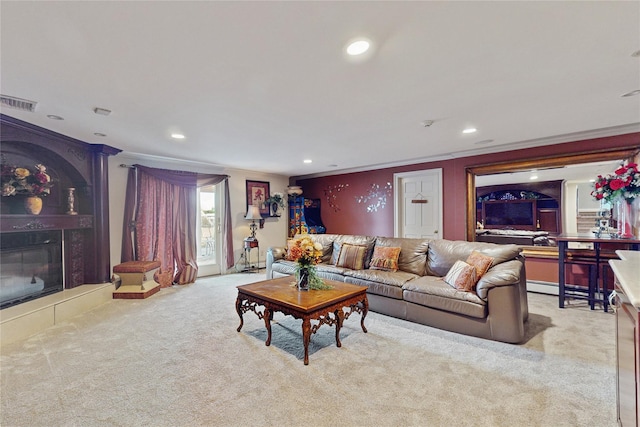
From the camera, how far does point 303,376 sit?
2.12 m

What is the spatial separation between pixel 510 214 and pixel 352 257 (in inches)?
124

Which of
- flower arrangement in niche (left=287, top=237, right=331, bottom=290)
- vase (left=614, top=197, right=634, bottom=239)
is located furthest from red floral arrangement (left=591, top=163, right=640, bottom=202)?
flower arrangement in niche (left=287, top=237, right=331, bottom=290)

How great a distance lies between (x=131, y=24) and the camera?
148 centimetres

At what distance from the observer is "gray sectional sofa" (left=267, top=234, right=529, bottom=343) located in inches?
103

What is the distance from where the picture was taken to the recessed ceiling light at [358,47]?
1655 millimetres

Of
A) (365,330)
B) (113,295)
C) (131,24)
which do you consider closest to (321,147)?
(365,330)

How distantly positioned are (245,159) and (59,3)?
12.2 ft

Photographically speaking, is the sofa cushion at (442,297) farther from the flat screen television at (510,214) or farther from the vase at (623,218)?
the flat screen television at (510,214)

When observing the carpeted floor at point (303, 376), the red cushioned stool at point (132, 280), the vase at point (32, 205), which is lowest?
the carpeted floor at point (303, 376)

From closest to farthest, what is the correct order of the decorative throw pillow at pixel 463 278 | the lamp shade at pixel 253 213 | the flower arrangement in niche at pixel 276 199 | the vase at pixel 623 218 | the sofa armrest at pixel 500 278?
the sofa armrest at pixel 500 278, the decorative throw pillow at pixel 463 278, the vase at pixel 623 218, the lamp shade at pixel 253 213, the flower arrangement in niche at pixel 276 199

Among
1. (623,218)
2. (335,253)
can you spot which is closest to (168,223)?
(335,253)

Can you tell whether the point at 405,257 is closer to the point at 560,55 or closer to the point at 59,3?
the point at 560,55

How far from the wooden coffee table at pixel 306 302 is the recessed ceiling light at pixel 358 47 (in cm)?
194

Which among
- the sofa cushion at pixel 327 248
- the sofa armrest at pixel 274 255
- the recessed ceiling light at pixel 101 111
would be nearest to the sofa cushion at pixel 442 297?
the sofa cushion at pixel 327 248
